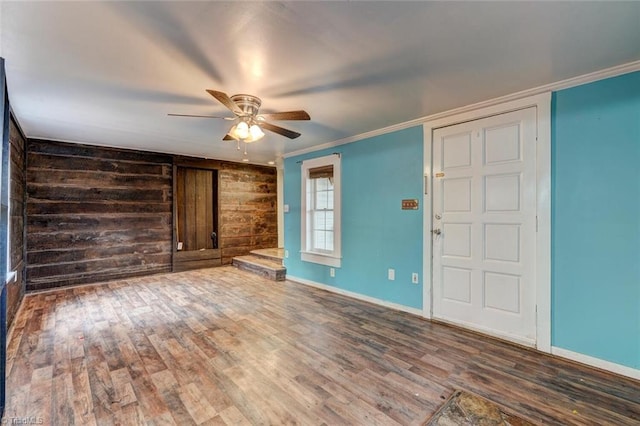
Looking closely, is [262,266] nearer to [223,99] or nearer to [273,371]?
[273,371]

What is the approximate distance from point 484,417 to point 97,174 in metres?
6.04

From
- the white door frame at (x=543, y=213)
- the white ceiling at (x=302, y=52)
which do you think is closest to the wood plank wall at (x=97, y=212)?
the white ceiling at (x=302, y=52)

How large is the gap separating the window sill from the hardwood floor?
94cm

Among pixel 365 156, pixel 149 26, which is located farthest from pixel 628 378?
pixel 149 26

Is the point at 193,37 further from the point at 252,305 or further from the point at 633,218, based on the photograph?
the point at 633,218

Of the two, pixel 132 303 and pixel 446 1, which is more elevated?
pixel 446 1

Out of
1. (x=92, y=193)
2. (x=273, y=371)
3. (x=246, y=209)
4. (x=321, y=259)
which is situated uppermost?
(x=92, y=193)

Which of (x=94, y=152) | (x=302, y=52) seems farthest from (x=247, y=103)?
(x=94, y=152)

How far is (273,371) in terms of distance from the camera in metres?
2.21

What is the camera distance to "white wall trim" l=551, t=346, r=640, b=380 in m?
2.12

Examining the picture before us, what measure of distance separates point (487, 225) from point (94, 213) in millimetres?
5879

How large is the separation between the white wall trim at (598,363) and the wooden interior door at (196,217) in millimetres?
5746

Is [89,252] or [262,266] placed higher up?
[89,252]

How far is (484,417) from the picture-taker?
5.61 feet
